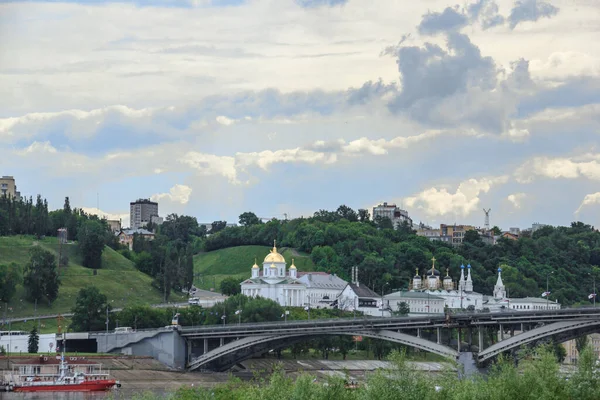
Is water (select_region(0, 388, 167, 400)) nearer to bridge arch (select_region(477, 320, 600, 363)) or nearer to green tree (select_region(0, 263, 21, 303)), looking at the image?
bridge arch (select_region(477, 320, 600, 363))

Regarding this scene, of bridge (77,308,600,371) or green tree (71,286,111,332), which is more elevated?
green tree (71,286,111,332)

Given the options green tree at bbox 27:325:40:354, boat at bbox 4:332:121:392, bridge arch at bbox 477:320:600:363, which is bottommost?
boat at bbox 4:332:121:392

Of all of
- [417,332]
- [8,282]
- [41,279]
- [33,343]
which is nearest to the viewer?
[417,332]

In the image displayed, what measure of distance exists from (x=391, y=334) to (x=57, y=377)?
28220 millimetres

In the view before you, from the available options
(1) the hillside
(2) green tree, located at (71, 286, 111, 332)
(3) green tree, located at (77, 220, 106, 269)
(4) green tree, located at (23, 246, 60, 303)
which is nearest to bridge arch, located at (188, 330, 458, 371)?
(2) green tree, located at (71, 286, 111, 332)

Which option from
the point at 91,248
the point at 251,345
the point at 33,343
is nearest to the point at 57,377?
the point at 33,343

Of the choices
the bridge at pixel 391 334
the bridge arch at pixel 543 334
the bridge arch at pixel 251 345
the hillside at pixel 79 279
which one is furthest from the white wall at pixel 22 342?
the bridge arch at pixel 543 334

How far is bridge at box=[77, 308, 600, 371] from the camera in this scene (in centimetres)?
10181

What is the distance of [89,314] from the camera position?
144m

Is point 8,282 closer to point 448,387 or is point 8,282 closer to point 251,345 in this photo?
point 251,345

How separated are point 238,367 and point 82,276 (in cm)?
4870

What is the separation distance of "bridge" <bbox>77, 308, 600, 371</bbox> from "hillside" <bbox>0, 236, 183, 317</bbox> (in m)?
29.0

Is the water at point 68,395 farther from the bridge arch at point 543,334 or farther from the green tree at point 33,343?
the bridge arch at point 543,334

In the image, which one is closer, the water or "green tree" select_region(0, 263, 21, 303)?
the water
